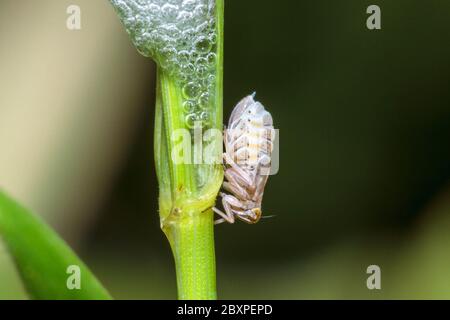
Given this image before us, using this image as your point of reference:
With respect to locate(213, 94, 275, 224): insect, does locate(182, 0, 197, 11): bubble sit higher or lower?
higher

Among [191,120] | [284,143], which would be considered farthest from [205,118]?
[284,143]

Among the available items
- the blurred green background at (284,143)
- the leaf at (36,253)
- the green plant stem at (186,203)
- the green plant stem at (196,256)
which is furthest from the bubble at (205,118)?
the blurred green background at (284,143)

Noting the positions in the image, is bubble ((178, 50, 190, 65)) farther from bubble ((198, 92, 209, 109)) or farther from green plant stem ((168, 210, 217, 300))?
green plant stem ((168, 210, 217, 300))

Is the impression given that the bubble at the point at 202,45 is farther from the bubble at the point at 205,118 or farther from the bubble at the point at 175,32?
the bubble at the point at 205,118

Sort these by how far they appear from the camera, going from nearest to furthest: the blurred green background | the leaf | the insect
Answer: the leaf < the insect < the blurred green background

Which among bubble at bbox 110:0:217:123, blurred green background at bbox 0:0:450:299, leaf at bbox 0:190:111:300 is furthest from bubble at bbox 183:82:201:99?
blurred green background at bbox 0:0:450:299

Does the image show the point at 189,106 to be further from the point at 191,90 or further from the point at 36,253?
the point at 36,253
